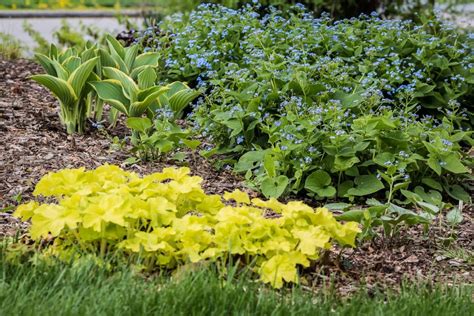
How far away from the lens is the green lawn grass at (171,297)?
328cm

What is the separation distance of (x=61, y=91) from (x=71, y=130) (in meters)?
0.34

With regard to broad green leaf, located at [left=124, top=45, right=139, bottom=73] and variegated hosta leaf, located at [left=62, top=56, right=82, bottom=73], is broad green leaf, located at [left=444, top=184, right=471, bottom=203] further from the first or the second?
variegated hosta leaf, located at [left=62, top=56, right=82, bottom=73]

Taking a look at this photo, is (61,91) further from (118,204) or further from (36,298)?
(36,298)

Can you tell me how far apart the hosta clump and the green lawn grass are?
0.41 ft

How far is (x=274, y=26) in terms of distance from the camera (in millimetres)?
6816

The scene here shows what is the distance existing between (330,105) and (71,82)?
1711mm

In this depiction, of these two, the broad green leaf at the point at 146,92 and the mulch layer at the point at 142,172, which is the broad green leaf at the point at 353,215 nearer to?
the mulch layer at the point at 142,172

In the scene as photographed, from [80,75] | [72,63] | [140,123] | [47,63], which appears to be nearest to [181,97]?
[140,123]

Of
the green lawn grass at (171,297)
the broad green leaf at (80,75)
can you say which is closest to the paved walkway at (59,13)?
the broad green leaf at (80,75)

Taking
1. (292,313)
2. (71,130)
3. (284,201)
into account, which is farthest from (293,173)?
(292,313)

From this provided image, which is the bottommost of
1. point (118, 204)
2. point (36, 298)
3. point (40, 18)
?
point (40, 18)

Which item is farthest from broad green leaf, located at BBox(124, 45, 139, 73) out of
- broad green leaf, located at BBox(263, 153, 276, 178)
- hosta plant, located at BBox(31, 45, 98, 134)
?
broad green leaf, located at BBox(263, 153, 276, 178)

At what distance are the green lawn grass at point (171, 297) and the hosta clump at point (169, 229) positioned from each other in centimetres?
12

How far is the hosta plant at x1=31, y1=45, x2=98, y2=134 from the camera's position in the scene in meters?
5.69
